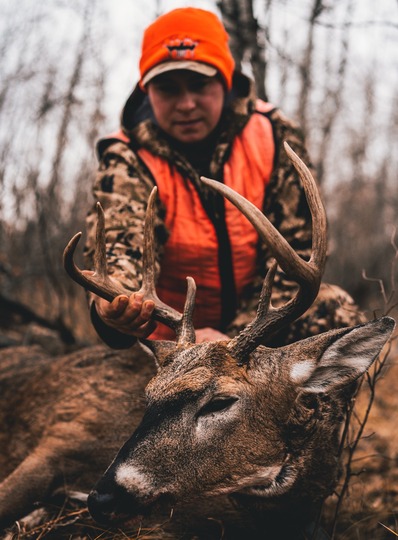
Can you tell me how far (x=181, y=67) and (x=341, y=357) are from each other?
2037 millimetres

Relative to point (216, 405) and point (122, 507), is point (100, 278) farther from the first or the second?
point (122, 507)

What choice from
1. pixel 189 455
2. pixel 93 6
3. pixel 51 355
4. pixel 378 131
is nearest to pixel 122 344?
pixel 189 455

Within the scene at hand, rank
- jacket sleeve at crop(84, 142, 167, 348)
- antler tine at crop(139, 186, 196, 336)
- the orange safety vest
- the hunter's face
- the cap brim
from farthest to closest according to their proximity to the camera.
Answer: the orange safety vest, the hunter's face, the cap brim, jacket sleeve at crop(84, 142, 167, 348), antler tine at crop(139, 186, 196, 336)

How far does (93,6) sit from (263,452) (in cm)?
1392

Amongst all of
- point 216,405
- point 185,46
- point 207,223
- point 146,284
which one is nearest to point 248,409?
point 216,405

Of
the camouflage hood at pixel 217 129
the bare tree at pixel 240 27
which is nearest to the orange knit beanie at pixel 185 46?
the camouflage hood at pixel 217 129

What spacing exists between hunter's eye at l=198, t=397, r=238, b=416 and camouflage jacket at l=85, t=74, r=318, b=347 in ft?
4.48

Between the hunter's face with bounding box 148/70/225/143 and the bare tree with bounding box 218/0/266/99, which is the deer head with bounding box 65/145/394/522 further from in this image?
the bare tree with bounding box 218/0/266/99

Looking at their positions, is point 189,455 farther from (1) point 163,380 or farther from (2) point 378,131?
(2) point 378,131

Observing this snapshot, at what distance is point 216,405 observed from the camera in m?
2.52

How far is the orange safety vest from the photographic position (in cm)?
390

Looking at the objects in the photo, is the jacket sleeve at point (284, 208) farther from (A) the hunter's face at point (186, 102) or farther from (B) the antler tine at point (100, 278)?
(B) the antler tine at point (100, 278)

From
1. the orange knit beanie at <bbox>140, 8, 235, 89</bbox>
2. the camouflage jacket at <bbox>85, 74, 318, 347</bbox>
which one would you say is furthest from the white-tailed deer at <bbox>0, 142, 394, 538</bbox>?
the orange knit beanie at <bbox>140, 8, 235, 89</bbox>

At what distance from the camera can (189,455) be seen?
2430 millimetres
